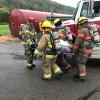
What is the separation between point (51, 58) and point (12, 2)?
66370 millimetres

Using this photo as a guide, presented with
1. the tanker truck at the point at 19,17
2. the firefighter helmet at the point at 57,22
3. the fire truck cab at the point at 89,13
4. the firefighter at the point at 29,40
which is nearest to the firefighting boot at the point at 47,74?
the firefighter helmet at the point at 57,22

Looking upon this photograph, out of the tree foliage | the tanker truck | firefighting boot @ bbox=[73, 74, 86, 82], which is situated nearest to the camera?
firefighting boot @ bbox=[73, 74, 86, 82]

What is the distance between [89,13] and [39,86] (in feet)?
12.0

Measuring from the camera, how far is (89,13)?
12.4 metres

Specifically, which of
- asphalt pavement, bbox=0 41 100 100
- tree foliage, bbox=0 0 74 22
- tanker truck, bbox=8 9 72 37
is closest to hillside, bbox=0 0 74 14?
tree foliage, bbox=0 0 74 22

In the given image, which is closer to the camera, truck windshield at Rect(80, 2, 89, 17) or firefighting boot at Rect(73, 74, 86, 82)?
firefighting boot at Rect(73, 74, 86, 82)

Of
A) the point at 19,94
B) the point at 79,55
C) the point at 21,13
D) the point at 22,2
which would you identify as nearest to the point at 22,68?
the point at 79,55

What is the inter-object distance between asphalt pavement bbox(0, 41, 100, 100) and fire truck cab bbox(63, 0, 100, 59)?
942mm

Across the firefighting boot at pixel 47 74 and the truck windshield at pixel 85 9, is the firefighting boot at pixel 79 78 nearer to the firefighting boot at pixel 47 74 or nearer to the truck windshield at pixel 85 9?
the firefighting boot at pixel 47 74

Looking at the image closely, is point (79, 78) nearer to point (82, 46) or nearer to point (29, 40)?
point (82, 46)

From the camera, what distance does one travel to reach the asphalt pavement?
28.5ft

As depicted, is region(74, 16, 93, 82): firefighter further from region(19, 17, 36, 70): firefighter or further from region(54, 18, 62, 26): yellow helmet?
region(19, 17, 36, 70): firefighter

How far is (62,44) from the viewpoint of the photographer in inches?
459

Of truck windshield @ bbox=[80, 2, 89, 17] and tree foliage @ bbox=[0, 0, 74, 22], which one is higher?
truck windshield @ bbox=[80, 2, 89, 17]
